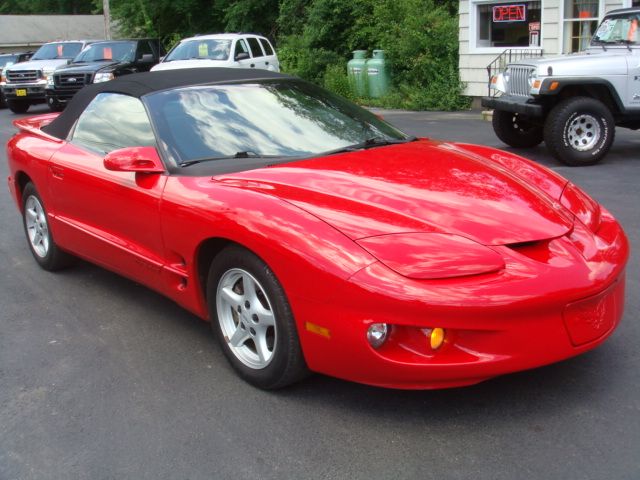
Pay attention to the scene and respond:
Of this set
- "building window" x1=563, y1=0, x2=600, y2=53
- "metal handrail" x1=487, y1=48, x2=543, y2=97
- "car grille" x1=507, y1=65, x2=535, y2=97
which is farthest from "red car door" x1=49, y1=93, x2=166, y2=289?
"building window" x1=563, y1=0, x2=600, y2=53

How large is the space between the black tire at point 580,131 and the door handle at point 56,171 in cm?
639

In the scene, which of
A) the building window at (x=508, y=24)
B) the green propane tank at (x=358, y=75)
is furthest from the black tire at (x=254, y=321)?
the green propane tank at (x=358, y=75)

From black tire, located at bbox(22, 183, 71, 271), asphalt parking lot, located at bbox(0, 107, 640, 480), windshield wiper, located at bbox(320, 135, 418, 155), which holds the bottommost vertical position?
asphalt parking lot, located at bbox(0, 107, 640, 480)

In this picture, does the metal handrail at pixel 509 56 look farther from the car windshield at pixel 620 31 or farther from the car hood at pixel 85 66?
the car hood at pixel 85 66

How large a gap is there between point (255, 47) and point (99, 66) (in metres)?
3.91

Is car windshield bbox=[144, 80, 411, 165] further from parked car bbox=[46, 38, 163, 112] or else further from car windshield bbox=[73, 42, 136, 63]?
car windshield bbox=[73, 42, 136, 63]

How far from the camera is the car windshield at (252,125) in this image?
13.5ft

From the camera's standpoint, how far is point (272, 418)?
328 centimetres

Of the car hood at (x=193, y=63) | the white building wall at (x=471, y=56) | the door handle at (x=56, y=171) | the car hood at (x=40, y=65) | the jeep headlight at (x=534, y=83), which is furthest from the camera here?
the car hood at (x=40, y=65)

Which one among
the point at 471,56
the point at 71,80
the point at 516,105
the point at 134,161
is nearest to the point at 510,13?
the point at 471,56

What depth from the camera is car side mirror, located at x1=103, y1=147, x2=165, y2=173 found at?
399cm

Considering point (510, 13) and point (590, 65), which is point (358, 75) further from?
point (590, 65)

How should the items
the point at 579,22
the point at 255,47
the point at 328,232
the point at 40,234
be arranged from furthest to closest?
the point at 255,47 → the point at 579,22 → the point at 40,234 → the point at 328,232

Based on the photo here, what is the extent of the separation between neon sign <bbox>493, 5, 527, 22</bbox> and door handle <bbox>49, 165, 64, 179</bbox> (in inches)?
500
